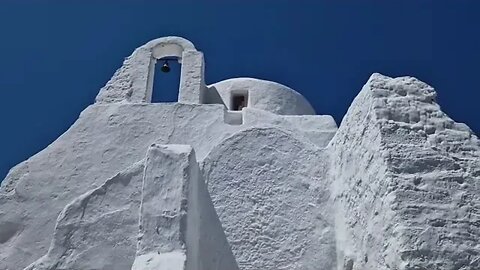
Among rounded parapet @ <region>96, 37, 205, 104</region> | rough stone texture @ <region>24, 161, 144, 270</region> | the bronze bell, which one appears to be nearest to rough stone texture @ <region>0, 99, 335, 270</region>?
rounded parapet @ <region>96, 37, 205, 104</region>

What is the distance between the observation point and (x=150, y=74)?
40.3 ft

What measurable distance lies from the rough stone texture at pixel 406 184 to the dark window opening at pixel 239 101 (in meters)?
6.82

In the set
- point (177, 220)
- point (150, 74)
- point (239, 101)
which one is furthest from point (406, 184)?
point (239, 101)

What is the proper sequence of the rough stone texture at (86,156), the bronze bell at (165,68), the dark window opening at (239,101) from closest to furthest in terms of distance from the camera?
1. the rough stone texture at (86,156)
2. the bronze bell at (165,68)
3. the dark window opening at (239,101)

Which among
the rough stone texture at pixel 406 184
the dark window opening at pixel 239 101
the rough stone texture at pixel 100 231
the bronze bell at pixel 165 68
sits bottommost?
the rough stone texture at pixel 100 231

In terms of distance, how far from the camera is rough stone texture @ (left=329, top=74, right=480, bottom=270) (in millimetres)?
5531

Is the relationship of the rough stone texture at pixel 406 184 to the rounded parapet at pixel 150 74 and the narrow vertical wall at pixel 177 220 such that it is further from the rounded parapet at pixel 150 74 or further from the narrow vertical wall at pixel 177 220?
the rounded parapet at pixel 150 74

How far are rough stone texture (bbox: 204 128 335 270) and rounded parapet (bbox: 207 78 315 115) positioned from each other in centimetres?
495

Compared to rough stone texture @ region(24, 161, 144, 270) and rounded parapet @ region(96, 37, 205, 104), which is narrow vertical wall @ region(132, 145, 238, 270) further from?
rounded parapet @ region(96, 37, 205, 104)

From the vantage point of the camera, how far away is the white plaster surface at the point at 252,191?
5.90 metres

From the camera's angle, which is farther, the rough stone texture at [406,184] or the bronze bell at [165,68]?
the bronze bell at [165,68]

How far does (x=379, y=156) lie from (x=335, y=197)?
169 cm

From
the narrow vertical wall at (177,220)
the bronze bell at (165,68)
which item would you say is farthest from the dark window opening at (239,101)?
the narrow vertical wall at (177,220)

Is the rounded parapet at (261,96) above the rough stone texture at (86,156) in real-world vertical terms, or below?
above
